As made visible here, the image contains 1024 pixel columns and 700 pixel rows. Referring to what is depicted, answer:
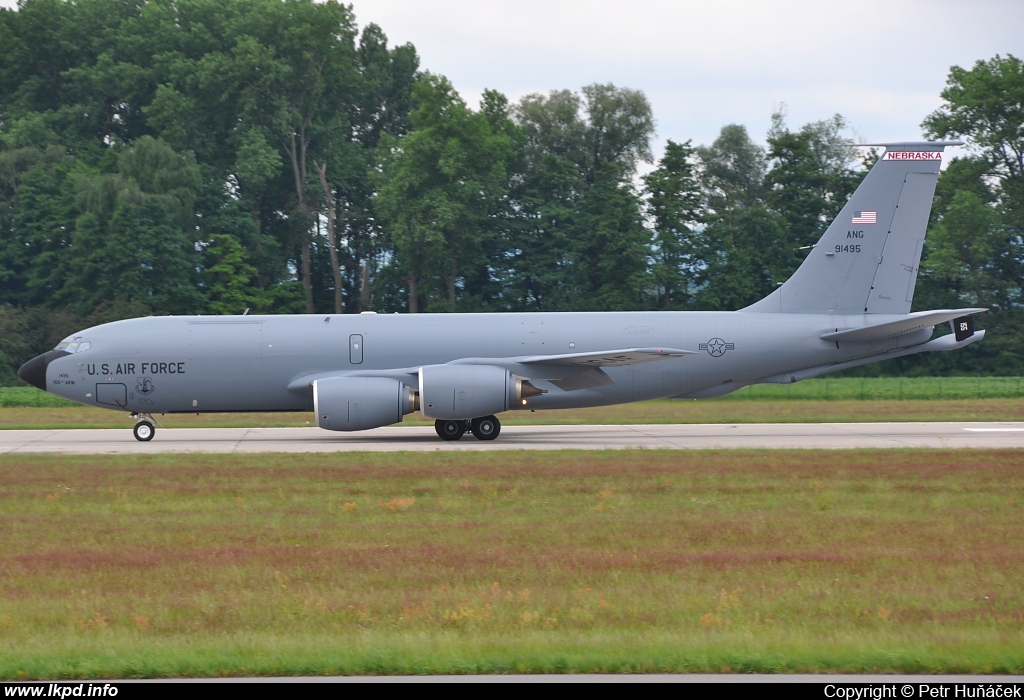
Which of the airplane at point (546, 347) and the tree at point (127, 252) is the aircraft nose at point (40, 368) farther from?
the tree at point (127, 252)

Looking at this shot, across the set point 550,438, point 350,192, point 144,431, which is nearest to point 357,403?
point 550,438

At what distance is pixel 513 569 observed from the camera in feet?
39.6

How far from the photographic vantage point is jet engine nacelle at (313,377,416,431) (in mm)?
26781

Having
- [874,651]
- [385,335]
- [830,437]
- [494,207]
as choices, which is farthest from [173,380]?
[494,207]

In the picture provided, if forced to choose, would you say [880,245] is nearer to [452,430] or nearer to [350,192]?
[452,430]

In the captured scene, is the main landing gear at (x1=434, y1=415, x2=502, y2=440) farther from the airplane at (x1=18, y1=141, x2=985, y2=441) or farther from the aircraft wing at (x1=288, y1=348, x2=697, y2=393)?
the aircraft wing at (x1=288, y1=348, x2=697, y2=393)

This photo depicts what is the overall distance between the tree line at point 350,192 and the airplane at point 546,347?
28.7 metres

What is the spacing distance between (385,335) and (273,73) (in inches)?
1905

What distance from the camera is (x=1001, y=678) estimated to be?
25.7ft

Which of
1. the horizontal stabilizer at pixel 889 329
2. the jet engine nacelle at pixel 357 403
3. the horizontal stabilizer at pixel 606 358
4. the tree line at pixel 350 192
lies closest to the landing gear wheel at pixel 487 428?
the horizontal stabilizer at pixel 606 358

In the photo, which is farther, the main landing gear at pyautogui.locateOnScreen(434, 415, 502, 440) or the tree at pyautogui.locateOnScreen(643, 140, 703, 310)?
the tree at pyautogui.locateOnScreen(643, 140, 703, 310)

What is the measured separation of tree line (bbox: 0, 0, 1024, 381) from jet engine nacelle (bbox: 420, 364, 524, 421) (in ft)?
108

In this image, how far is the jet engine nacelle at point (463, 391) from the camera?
2684 cm

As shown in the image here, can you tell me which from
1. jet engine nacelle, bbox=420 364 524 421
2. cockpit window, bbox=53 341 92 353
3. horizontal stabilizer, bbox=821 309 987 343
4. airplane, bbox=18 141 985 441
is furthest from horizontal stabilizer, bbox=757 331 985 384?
cockpit window, bbox=53 341 92 353
